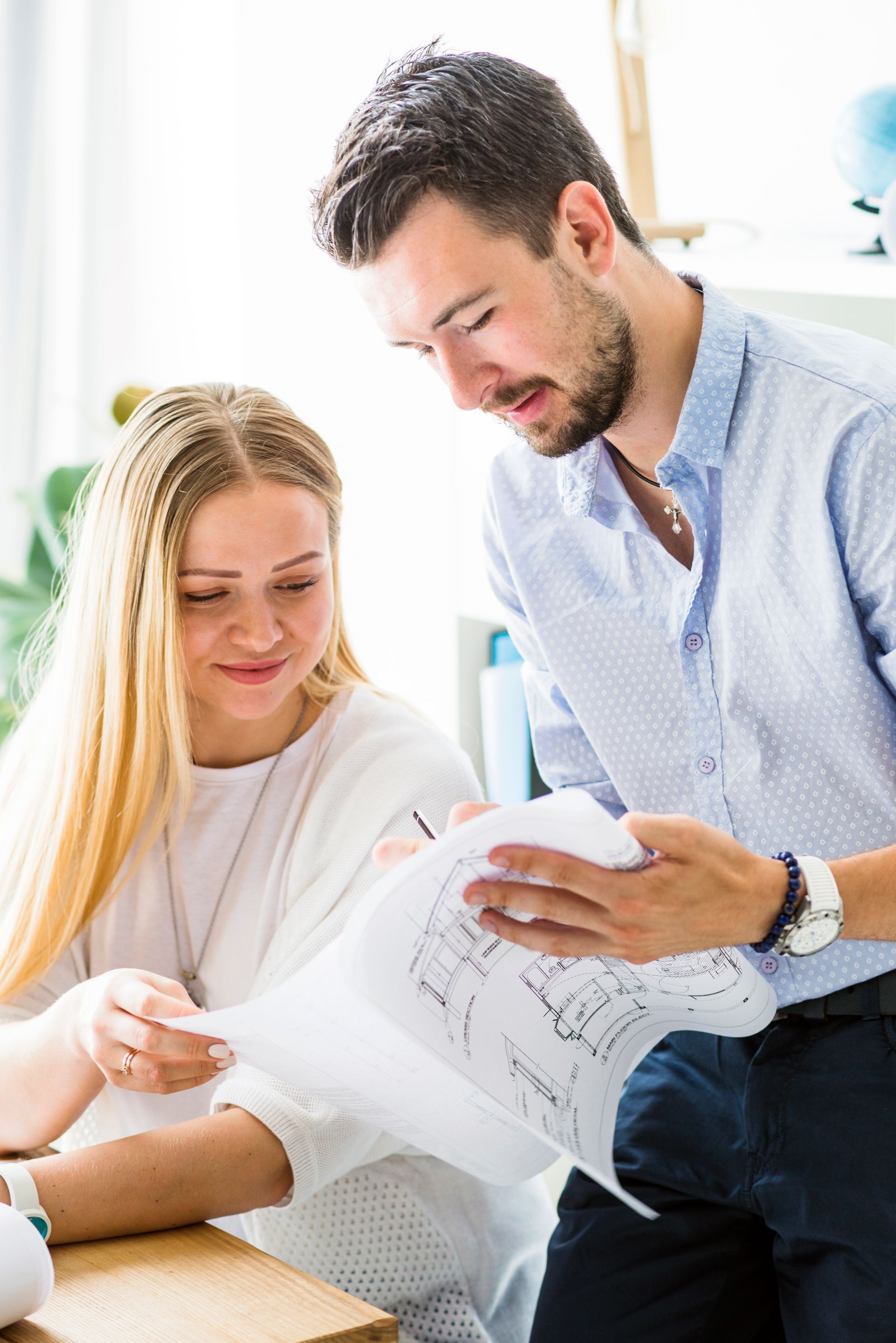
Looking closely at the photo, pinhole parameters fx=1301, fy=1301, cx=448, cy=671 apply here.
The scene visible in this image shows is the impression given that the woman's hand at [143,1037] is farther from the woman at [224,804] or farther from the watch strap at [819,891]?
the watch strap at [819,891]

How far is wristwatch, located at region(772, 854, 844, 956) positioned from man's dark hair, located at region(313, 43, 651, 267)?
1.75ft

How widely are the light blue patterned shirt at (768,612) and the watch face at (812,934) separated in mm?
214

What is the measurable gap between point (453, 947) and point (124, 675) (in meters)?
0.64

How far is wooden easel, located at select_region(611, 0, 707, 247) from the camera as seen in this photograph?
176cm

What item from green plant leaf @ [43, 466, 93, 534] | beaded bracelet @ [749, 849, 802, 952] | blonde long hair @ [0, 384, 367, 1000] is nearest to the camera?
beaded bracelet @ [749, 849, 802, 952]

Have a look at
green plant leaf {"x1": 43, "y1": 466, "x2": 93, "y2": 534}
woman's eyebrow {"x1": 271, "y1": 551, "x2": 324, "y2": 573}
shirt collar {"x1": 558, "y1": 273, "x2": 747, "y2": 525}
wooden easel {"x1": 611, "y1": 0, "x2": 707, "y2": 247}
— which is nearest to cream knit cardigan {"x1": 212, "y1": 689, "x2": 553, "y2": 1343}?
woman's eyebrow {"x1": 271, "y1": 551, "x2": 324, "y2": 573}

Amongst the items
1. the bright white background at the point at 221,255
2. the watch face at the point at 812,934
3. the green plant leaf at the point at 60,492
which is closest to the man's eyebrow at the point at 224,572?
the watch face at the point at 812,934

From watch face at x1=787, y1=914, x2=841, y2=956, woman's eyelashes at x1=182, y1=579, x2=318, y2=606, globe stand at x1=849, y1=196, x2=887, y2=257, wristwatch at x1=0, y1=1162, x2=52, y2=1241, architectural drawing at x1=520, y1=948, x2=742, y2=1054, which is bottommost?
Result: wristwatch at x1=0, y1=1162, x2=52, y2=1241

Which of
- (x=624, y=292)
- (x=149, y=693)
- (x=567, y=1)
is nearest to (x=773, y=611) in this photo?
(x=624, y=292)

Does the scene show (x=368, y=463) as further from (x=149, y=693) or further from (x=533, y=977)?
(x=533, y=977)

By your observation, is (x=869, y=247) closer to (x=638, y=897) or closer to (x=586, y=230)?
(x=586, y=230)

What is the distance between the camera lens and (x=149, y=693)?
1.28 meters

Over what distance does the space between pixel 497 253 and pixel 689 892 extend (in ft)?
1.78

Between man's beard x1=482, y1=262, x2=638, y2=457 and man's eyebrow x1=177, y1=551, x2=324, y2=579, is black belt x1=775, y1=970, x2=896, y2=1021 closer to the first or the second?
man's beard x1=482, y1=262, x2=638, y2=457
